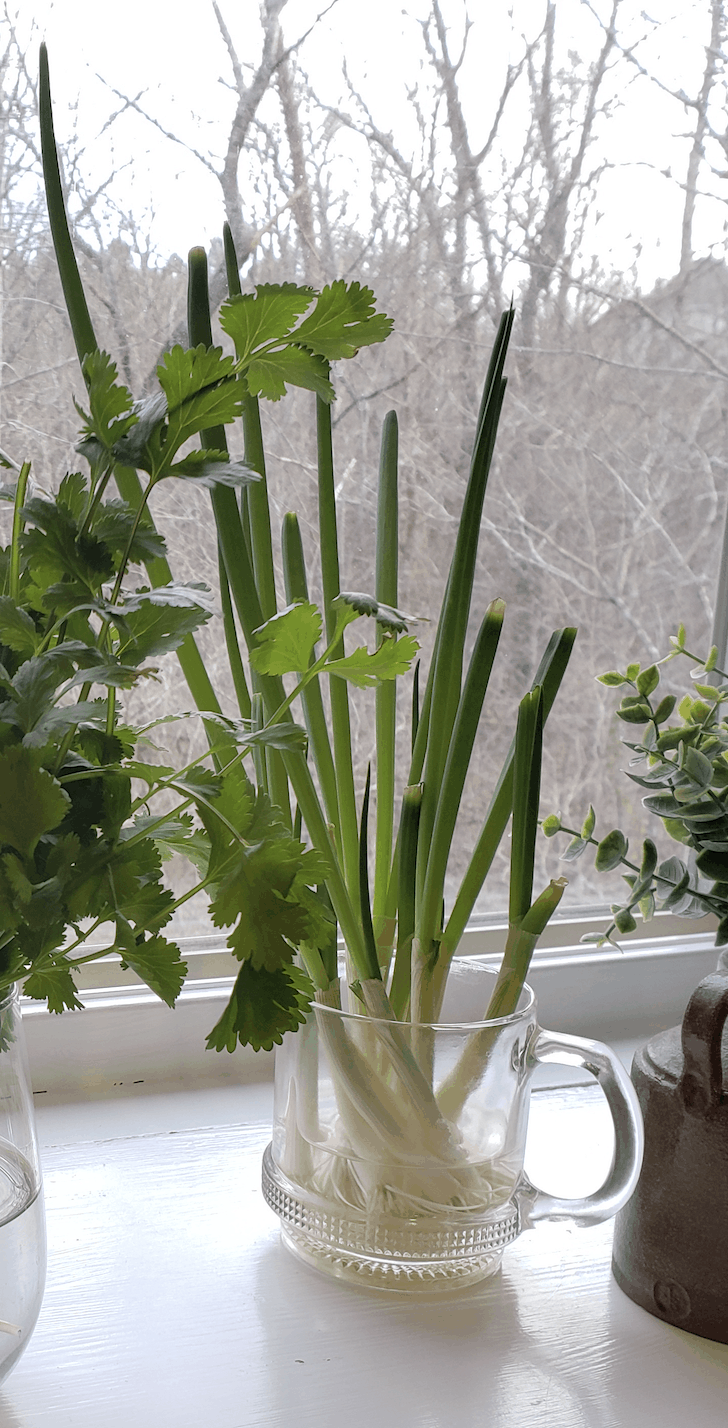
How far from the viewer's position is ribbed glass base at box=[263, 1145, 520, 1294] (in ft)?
1.74

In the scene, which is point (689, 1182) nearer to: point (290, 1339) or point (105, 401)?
point (290, 1339)

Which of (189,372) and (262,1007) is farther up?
(189,372)

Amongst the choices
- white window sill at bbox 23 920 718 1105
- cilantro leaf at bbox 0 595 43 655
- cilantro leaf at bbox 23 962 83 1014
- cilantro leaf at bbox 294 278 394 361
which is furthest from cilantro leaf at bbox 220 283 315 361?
white window sill at bbox 23 920 718 1105

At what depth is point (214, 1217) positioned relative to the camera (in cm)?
62

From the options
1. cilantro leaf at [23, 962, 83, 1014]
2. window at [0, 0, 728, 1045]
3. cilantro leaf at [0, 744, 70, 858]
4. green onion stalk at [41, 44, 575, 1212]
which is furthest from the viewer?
window at [0, 0, 728, 1045]

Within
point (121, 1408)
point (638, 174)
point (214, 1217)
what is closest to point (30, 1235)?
point (121, 1408)

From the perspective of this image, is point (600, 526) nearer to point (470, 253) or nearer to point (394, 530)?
point (470, 253)

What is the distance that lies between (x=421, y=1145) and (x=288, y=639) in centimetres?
27

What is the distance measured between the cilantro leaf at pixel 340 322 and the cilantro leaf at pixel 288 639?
9 cm

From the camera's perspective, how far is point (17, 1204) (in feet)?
1.42

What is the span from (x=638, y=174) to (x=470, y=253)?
16cm

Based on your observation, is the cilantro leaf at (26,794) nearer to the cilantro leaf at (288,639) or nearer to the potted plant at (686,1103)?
the cilantro leaf at (288,639)

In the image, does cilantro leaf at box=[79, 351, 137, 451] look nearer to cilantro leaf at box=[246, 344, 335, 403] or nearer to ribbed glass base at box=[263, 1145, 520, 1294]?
cilantro leaf at box=[246, 344, 335, 403]

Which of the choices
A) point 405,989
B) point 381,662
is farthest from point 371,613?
point 405,989
